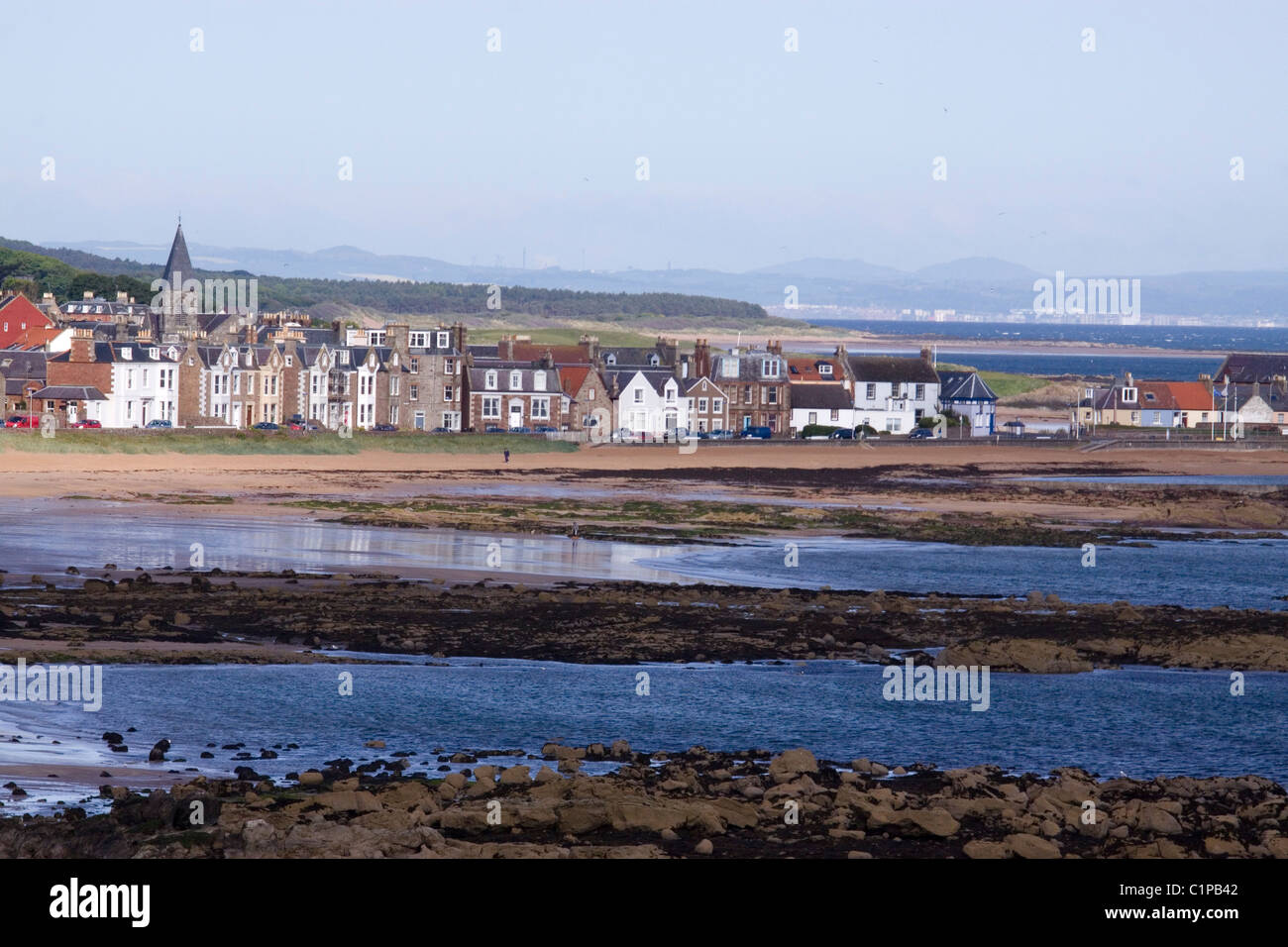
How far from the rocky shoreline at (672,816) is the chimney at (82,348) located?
224 feet

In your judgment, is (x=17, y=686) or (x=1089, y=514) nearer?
(x=17, y=686)

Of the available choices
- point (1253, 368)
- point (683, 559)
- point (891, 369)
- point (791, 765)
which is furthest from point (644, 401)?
point (791, 765)

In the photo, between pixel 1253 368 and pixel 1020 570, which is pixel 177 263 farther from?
pixel 1020 570

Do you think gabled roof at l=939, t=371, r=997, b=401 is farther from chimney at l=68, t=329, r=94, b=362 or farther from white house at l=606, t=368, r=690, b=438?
chimney at l=68, t=329, r=94, b=362

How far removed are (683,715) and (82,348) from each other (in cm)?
6743

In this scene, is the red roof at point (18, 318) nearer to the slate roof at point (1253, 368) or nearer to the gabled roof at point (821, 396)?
the gabled roof at point (821, 396)

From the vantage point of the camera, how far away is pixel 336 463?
254 feet

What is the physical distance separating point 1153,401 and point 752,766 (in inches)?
3831

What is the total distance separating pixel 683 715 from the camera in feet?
83.4

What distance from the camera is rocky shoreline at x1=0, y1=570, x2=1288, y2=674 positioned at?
30.0 m

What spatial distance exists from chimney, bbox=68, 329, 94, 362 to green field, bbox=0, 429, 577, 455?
26.8ft
